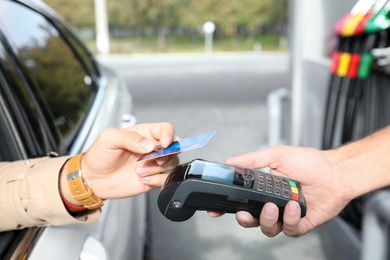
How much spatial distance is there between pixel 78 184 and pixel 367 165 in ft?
3.12

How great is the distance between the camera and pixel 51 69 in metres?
2.81

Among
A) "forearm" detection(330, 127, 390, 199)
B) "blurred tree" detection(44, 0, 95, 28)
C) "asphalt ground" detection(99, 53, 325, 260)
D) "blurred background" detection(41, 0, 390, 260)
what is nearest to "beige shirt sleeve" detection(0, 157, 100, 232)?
"forearm" detection(330, 127, 390, 199)

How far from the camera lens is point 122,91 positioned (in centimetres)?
364

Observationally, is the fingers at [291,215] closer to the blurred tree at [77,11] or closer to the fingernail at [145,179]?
the fingernail at [145,179]

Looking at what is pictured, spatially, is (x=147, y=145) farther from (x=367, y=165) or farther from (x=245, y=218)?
(x=367, y=165)

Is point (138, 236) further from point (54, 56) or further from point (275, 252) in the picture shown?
point (275, 252)

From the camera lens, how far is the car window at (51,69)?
2.18m

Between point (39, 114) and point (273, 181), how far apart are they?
94cm

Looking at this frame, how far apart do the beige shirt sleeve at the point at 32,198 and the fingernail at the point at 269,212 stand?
535 mm

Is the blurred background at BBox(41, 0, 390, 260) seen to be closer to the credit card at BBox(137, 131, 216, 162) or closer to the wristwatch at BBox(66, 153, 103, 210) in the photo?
the credit card at BBox(137, 131, 216, 162)

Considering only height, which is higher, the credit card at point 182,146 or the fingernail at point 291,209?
the credit card at point 182,146

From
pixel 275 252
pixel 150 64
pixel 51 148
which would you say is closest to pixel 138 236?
pixel 51 148

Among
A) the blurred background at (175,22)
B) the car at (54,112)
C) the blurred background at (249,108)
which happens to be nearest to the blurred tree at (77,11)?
the blurred background at (175,22)

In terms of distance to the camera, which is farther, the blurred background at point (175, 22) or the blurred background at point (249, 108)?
the blurred background at point (175, 22)
